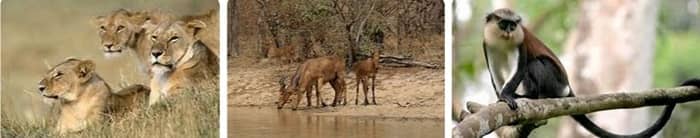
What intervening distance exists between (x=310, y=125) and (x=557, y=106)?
0.68m

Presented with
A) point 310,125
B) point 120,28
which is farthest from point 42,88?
point 310,125

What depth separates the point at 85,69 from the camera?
3113 millimetres

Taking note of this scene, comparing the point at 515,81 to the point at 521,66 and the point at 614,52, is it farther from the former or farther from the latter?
the point at 614,52

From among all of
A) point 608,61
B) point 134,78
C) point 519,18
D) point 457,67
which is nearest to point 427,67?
point 457,67

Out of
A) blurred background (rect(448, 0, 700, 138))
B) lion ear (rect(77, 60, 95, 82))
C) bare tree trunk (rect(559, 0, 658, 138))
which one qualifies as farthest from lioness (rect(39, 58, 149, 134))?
bare tree trunk (rect(559, 0, 658, 138))

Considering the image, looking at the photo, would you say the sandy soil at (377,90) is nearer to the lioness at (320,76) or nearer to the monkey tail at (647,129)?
the lioness at (320,76)

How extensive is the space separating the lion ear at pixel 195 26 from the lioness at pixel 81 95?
208mm

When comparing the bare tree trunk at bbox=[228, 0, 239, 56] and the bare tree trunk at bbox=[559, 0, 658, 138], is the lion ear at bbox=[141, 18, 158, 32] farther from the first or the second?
the bare tree trunk at bbox=[559, 0, 658, 138]

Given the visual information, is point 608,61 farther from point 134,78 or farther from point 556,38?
point 134,78

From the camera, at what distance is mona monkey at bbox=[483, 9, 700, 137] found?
117 inches

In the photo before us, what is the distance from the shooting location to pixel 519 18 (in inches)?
116

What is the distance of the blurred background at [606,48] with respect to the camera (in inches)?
116

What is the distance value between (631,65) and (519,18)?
0.32 metres

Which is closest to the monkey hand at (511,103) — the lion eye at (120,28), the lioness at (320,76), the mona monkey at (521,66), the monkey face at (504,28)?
the mona monkey at (521,66)
